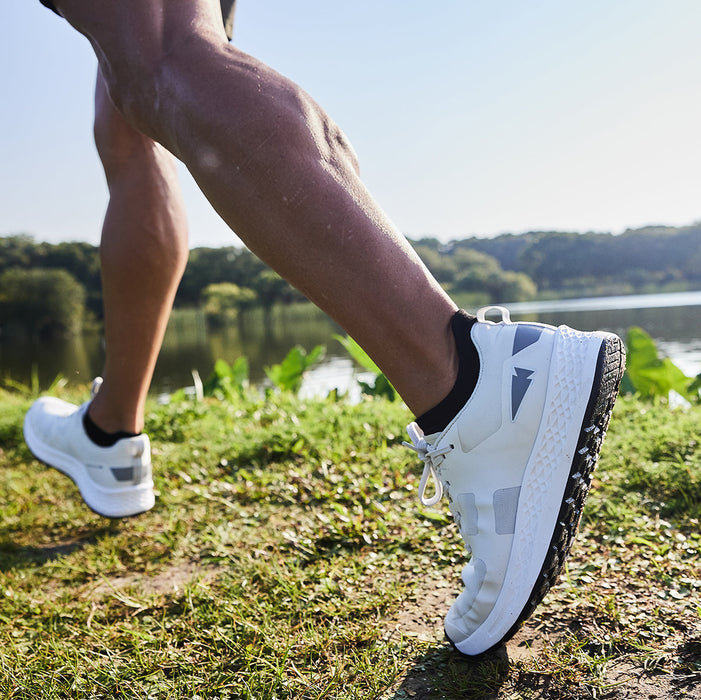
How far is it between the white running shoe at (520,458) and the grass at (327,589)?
104 millimetres

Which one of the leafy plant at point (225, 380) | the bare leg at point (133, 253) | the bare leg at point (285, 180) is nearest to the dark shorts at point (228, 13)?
the bare leg at point (133, 253)

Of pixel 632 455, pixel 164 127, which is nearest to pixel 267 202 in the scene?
pixel 164 127

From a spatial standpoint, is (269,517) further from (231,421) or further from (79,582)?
(231,421)

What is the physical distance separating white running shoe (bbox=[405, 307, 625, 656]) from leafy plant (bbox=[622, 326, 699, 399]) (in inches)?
79.9

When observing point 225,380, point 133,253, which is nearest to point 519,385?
point 133,253

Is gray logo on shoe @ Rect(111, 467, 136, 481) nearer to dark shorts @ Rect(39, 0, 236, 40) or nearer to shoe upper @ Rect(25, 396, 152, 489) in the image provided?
shoe upper @ Rect(25, 396, 152, 489)

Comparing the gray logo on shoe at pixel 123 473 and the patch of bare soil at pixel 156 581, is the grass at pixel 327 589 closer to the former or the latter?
the patch of bare soil at pixel 156 581

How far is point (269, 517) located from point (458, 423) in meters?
0.71

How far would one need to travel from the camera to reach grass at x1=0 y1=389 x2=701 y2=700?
0.73 m

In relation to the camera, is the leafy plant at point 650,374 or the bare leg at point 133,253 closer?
the bare leg at point 133,253

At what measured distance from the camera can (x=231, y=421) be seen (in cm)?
232

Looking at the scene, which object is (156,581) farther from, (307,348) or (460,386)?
(307,348)

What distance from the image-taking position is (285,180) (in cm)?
71

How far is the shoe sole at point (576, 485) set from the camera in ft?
2.36
